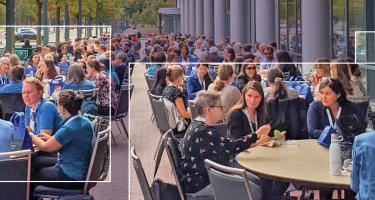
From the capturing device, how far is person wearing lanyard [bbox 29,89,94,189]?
6145 mm

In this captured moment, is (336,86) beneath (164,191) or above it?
above

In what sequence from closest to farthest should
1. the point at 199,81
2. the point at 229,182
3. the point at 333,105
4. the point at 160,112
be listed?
the point at 229,182 → the point at 333,105 → the point at 199,81 → the point at 160,112

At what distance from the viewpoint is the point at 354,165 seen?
4059mm

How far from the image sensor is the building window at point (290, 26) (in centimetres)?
2120

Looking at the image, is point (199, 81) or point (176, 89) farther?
point (176, 89)

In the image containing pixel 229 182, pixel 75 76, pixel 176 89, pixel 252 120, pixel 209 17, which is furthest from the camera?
pixel 209 17

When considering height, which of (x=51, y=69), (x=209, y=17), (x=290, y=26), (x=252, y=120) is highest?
(x=209, y=17)

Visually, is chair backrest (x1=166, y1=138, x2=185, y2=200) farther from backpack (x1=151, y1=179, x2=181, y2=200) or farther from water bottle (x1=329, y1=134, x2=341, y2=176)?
water bottle (x1=329, y1=134, x2=341, y2=176)

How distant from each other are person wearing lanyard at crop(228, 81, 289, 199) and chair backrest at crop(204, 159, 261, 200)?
1.01 m

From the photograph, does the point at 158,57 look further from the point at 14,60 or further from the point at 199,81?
the point at 199,81

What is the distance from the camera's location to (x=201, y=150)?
564 cm

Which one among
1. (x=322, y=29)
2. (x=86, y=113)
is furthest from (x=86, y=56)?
(x=322, y=29)

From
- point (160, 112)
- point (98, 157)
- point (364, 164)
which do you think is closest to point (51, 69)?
point (98, 157)

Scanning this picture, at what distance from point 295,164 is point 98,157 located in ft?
5.63
